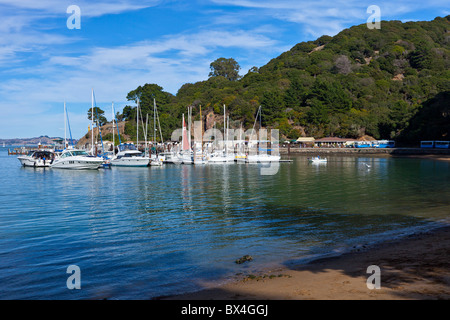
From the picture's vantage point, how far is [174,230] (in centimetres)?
1995

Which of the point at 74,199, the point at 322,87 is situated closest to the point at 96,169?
the point at 74,199

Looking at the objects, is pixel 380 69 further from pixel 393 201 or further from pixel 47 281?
pixel 47 281

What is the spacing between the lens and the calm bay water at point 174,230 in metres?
12.8

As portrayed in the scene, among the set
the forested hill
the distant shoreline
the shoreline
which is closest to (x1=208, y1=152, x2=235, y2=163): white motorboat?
the shoreline

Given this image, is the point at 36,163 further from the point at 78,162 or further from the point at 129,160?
the point at 129,160

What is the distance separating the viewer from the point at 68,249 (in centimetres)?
1641

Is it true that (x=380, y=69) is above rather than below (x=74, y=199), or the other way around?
above

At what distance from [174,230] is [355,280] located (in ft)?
36.1

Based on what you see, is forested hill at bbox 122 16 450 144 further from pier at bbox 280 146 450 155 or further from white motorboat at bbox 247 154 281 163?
white motorboat at bbox 247 154 281 163

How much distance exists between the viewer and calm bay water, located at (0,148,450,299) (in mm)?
12750

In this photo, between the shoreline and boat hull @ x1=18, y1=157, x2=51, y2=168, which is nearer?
boat hull @ x1=18, y1=157, x2=51, y2=168

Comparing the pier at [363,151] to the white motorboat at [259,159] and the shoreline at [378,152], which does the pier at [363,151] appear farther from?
the white motorboat at [259,159]

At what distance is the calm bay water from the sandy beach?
4.50ft
